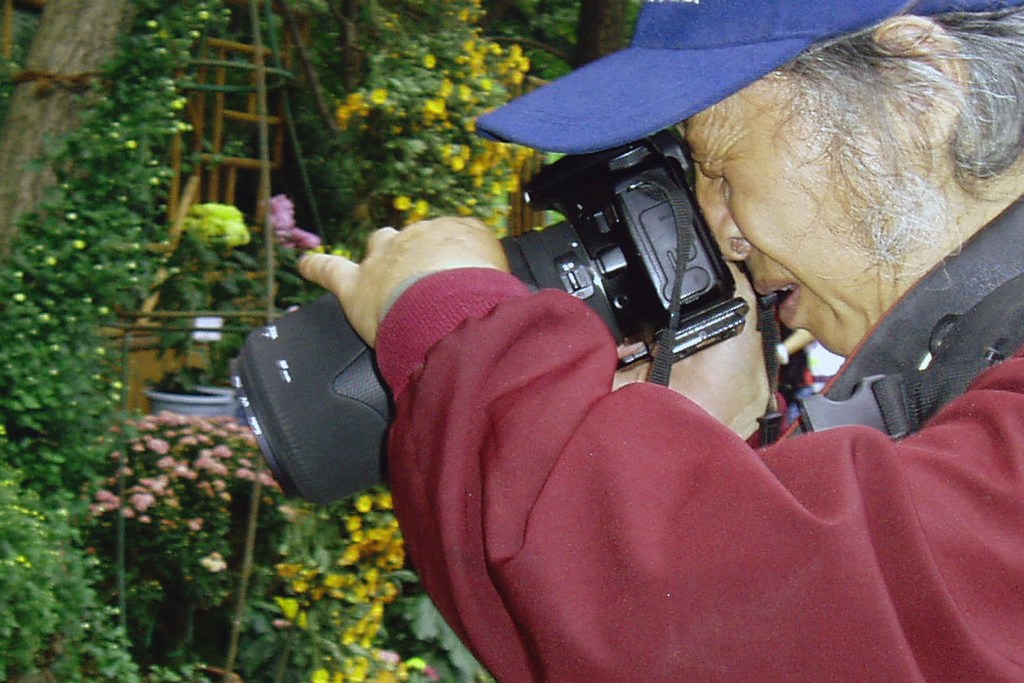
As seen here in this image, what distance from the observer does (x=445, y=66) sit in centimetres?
244

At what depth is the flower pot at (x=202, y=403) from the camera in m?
3.20

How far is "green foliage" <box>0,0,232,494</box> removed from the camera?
2309 mm

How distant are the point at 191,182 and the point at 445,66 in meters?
1.37

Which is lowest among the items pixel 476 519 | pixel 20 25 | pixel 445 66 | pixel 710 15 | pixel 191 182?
pixel 191 182

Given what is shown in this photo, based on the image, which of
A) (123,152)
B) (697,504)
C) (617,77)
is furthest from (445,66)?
(697,504)

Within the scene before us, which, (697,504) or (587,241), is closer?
(697,504)

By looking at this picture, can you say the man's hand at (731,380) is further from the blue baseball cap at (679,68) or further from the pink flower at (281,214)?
the pink flower at (281,214)

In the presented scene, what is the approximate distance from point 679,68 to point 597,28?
2950mm

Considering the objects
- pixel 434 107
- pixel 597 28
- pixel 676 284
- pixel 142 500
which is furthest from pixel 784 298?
pixel 597 28

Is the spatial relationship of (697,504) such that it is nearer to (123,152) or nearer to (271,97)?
(123,152)

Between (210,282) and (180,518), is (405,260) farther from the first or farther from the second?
(180,518)

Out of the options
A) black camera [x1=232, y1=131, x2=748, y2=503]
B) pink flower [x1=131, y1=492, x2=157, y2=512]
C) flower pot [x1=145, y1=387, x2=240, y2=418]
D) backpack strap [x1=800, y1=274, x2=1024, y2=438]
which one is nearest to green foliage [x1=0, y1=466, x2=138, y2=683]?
pink flower [x1=131, y1=492, x2=157, y2=512]

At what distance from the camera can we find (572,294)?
3.68ft

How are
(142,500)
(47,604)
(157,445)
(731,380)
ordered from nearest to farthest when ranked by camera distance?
1. (731,380)
2. (47,604)
3. (142,500)
4. (157,445)
